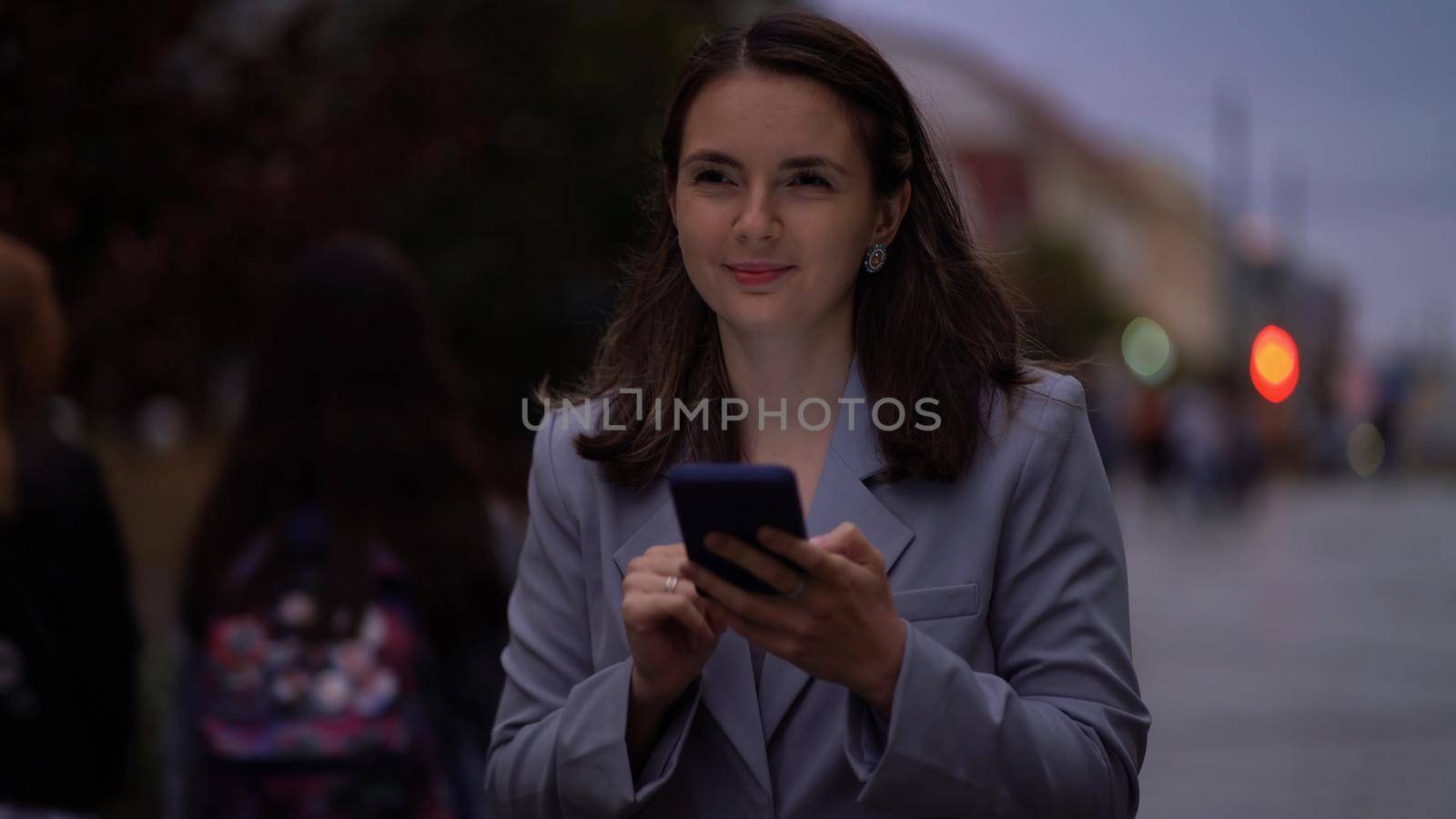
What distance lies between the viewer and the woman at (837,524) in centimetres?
201

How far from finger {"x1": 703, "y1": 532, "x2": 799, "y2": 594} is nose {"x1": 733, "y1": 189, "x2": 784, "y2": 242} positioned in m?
0.45

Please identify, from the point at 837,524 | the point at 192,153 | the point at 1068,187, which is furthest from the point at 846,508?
the point at 1068,187

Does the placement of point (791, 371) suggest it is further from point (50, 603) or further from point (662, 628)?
point (50, 603)

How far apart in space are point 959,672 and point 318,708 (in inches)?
73.4

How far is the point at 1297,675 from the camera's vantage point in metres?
10.6

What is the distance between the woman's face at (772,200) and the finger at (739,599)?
1.36 ft

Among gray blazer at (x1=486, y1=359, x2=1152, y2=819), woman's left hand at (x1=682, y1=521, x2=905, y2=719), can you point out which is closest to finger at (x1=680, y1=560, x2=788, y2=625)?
woman's left hand at (x1=682, y1=521, x2=905, y2=719)

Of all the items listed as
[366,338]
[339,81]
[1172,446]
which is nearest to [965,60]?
[1172,446]

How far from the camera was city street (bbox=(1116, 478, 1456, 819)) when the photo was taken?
7.46 m

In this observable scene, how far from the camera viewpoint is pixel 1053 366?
237 centimetres

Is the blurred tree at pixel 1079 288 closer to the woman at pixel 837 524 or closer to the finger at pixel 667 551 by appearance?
the woman at pixel 837 524

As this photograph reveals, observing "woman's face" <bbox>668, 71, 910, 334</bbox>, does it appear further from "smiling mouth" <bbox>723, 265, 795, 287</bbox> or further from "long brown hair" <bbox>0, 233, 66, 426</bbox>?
"long brown hair" <bbox>0, 233, 66, 426</bbox>

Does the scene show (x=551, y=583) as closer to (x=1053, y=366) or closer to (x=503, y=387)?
(x=1053, y=366)

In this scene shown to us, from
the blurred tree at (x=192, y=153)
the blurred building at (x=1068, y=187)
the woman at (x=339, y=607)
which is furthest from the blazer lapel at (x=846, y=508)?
the blurred building at (x=1068, y=187)
